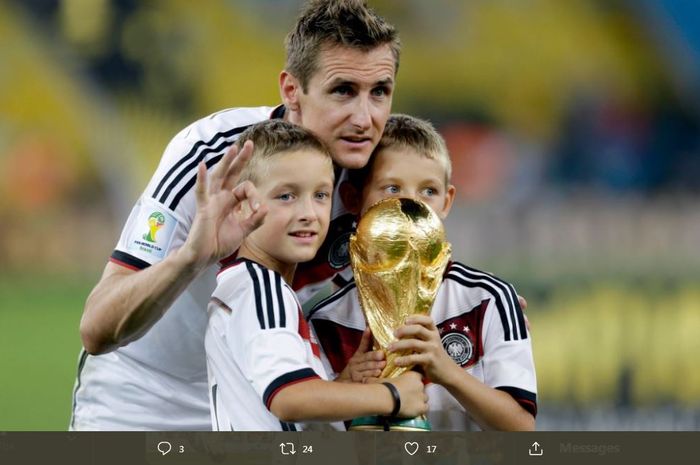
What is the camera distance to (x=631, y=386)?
6.27 meters

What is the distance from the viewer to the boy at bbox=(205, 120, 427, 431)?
2461mm

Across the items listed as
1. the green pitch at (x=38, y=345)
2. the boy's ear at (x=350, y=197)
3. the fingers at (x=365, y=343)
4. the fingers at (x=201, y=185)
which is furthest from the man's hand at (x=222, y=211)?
the green pitch at (x=38, y=345)

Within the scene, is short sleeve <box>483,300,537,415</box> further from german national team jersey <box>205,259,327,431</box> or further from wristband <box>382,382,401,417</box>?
german national team jersey <box>205,259,327,431</box>

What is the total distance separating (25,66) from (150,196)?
460 cm

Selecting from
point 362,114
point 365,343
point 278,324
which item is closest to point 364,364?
point 365,343

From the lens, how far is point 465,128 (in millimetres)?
6934

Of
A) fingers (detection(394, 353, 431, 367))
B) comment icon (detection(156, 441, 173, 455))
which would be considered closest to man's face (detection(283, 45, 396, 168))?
fingers (detection(394, 353, 431, 367))

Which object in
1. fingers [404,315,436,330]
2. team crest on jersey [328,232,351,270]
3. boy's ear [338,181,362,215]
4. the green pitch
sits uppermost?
the green pitch

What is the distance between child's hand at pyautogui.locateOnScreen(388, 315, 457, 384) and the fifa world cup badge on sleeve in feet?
2.62

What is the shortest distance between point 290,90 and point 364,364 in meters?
0.99

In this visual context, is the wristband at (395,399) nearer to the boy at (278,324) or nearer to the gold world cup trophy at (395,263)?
the boy at (278,324)

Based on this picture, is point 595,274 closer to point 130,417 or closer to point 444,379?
point 130,417

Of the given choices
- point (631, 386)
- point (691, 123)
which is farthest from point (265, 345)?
point (691, 123)

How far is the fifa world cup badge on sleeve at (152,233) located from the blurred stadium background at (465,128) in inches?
144
